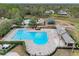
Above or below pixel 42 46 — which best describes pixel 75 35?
above

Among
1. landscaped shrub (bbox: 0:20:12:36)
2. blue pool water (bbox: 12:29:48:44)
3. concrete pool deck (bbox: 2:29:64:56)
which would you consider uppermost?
landscaped shrub (bbox: 0:20:12:36)

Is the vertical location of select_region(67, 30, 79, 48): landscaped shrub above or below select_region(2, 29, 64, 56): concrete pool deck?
above

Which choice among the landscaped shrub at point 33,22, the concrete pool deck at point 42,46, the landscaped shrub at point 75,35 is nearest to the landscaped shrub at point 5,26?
the concrete pool deck at point 42,46

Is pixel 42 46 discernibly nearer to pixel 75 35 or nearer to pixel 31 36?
pixel 31 36

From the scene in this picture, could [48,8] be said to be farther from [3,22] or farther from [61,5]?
[3,22]

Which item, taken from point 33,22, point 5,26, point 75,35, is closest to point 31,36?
point 33,22

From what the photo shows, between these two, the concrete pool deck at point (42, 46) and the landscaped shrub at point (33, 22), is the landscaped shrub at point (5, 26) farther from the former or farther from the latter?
the landscaped shrub at point (33, 22)

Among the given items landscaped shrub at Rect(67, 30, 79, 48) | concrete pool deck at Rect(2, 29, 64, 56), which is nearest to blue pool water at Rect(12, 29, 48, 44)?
concrete pool deck at Rect(2, 29, 64, 56)

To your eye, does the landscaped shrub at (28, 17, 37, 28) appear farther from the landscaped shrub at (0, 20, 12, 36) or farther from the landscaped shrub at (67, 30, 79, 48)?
the landscaped shrub at (67, 30, 79, 48)

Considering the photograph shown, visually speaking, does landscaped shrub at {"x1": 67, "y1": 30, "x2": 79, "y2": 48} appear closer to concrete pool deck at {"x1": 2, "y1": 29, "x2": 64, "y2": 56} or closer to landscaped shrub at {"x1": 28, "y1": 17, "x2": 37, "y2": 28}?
concrete pool deck at {"x1": 2, "y1": 29, "x2": 64, "y2": 56}
